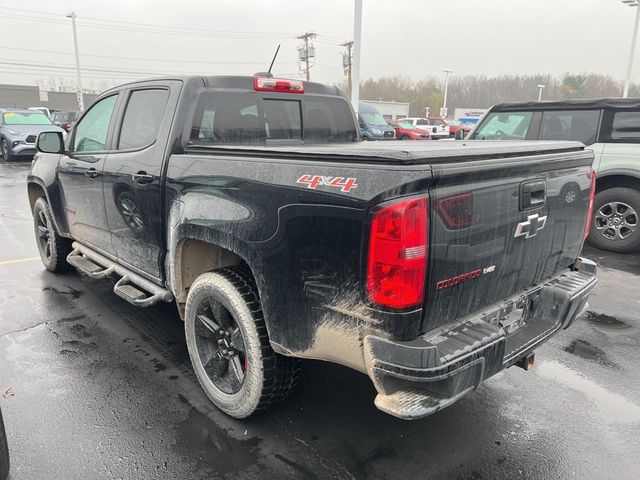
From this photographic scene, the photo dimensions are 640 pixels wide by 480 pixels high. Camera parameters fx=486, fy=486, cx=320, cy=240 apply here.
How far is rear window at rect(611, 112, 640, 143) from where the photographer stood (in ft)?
21.1

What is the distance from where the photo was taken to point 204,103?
10.9 ft

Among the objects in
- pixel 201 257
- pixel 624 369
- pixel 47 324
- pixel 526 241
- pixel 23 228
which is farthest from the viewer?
pixel 23 228

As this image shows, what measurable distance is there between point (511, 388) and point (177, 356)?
Result: 2.43m

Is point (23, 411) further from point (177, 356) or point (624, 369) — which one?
point (624, 369)

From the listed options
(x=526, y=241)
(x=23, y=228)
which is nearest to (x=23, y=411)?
(x=526, y=241)

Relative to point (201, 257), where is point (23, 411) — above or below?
below

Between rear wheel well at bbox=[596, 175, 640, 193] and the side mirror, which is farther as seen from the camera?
rear wheel well at bbox=[596, 175, 640, 193]

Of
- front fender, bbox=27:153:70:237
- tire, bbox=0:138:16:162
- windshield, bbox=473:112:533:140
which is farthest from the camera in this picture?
tire, bbox=0:138:16:162

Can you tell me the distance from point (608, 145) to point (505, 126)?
147cm

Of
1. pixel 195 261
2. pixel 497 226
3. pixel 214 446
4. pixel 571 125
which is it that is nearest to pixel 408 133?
pixel 571 125

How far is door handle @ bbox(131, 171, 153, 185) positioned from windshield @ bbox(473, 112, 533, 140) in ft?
19.0

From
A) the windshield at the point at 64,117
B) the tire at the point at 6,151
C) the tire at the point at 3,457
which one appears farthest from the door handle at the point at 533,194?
the windshield at the point at 64,117

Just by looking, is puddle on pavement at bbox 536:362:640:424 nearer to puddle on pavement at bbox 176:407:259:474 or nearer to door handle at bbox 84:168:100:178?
puddle on pavement at bbox 176:407:259:474

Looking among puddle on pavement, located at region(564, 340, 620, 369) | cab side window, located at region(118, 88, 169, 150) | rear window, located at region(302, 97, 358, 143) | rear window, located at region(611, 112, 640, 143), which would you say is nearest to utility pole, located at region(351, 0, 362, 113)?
rear window, located at region(611, 112, 640, 143)
